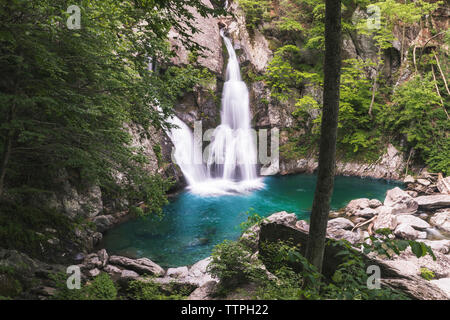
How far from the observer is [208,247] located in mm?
7816

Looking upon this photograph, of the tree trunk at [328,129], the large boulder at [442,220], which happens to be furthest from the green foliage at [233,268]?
the large boulder at [442,220]

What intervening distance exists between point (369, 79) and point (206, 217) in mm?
Result: 14689

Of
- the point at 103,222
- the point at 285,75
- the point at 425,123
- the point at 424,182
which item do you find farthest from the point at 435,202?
the point at 103,222

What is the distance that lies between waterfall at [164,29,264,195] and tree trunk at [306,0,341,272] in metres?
10.2

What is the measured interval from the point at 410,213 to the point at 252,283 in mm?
8627

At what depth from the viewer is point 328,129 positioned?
2.77 metres

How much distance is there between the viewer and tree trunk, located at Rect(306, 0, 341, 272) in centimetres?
262

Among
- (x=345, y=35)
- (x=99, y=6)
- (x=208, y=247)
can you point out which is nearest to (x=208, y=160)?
(x=208, y=247)

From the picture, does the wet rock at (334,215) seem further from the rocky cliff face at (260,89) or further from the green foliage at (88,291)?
the green foliage at (88,291)

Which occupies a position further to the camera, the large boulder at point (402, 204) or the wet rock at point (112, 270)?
the large boulder at point (402, 204)

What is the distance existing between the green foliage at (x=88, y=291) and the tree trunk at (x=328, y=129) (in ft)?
9.14

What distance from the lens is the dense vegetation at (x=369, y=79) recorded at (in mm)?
13602

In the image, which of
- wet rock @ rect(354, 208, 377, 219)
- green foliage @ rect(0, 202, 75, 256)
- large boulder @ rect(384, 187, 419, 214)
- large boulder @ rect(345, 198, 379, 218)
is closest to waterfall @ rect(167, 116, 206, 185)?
large boulder @ rect(345, 198, 379, 218)

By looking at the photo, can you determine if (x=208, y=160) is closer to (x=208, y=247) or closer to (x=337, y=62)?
(x=208, y=247)
